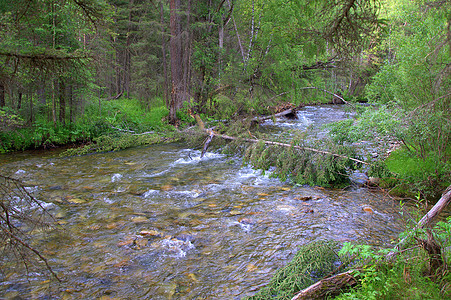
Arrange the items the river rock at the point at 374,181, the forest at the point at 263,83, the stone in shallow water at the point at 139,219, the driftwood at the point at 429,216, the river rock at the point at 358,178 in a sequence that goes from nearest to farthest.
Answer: the driftwood at the point at 429,216, the forest at the point at 263,83, the stone in shallow water at the point at 139,219, the river rock at the point at 374,181, the river rock at the point at 358,178

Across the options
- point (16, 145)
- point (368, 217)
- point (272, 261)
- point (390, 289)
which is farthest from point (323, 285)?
point (16, 145)

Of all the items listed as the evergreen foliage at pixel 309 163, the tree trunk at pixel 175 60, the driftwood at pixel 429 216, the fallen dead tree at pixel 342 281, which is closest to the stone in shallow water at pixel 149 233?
the fallen dead tree at pixel 342 281

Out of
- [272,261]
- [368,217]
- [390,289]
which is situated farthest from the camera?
[368,217]

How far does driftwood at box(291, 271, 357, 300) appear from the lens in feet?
A: 9.96

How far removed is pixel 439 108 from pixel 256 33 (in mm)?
10791

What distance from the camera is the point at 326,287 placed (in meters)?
3.09

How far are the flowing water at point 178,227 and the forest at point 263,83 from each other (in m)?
1.12

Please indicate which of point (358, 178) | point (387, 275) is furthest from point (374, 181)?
point (387, 275)

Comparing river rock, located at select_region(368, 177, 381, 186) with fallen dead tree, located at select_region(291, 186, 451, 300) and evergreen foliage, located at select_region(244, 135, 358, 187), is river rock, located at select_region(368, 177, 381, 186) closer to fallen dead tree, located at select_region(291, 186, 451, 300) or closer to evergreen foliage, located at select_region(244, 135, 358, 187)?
evergreen foliage, located at select_region(244, 135, 358, 187)

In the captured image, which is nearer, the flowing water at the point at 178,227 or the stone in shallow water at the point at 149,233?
the flowing water at the point at 178,227

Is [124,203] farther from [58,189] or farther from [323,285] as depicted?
[323,285]

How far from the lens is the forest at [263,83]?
4.00 m

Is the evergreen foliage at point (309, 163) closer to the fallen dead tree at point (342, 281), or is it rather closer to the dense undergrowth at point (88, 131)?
the fallen dead tree at point (342, 281)

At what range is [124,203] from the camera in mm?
6887
